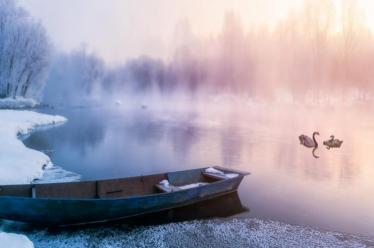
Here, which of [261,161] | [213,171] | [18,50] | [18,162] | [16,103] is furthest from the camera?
[16,103]

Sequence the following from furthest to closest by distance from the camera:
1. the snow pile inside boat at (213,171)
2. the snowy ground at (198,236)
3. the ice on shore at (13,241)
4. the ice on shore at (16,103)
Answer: the ice on shore at (16,103) → the snow pile inside boat at (213,171) → the snowy ground at (198,236) → the ice on shore at (13,241)

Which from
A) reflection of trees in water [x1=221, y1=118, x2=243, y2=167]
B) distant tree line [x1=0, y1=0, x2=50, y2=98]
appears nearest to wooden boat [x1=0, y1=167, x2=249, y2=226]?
reflection of trees in water [x1=221, y1=118, x2=243, y2=167]

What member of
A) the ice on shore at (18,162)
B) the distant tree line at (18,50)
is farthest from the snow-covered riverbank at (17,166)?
the distant tree line at (18,50)

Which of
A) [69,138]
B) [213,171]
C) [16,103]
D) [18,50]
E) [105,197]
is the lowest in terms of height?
[105,197]

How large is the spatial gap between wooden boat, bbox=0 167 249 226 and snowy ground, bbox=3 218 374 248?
0.50 meters

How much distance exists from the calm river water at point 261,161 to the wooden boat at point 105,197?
1781 millimetres

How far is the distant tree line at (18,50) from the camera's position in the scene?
43906mm

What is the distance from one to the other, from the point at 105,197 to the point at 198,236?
12.1 feet

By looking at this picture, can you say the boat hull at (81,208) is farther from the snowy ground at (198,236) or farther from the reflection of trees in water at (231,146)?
the reflection of trees in water at (231,146)

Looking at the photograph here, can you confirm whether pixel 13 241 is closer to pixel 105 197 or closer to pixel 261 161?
pixel 105 197

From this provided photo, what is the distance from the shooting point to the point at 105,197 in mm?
11359

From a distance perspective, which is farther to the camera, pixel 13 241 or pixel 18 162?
pixel 18 162

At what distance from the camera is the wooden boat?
9.20m

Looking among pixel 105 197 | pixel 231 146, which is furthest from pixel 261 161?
pixel 105 197
